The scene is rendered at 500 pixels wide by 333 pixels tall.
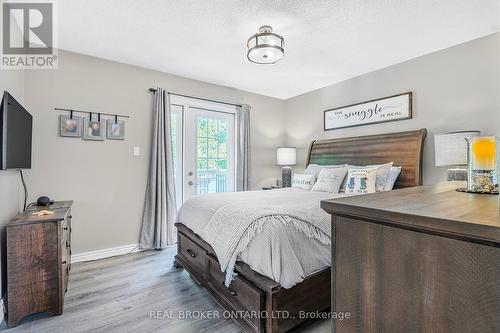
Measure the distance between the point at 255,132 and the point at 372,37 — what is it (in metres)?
2.41

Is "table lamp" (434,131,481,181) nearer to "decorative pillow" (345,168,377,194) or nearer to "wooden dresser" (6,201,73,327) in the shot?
"decorative pillow" (345,168,377,194)

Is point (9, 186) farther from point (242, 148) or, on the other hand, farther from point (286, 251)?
point (242, 148)

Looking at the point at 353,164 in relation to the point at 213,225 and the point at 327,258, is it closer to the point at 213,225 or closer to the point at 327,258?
the point at 327,258

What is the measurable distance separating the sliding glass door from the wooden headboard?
153cm

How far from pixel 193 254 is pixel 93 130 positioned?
6.66 feet

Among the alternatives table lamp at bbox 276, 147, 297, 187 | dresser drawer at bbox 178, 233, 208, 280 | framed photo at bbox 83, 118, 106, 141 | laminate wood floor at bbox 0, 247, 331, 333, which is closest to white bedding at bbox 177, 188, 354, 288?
dresser drawer at bbox 178, 233, 208, 280

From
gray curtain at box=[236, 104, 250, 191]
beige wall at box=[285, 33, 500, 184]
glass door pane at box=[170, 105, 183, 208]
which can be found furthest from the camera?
gray curtain at box=[236, 104, 250, 191]

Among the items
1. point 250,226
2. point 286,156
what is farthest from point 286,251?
point 286,156

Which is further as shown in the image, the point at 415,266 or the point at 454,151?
the point at 454,151

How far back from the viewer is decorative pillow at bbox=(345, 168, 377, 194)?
110 inches

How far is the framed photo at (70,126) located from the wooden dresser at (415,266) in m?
3.21

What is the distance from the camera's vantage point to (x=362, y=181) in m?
2.84

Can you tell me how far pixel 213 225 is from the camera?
1.99 m

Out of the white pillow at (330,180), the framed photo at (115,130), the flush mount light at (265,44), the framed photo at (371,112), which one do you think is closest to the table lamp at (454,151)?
the framed photo at (371,112)
